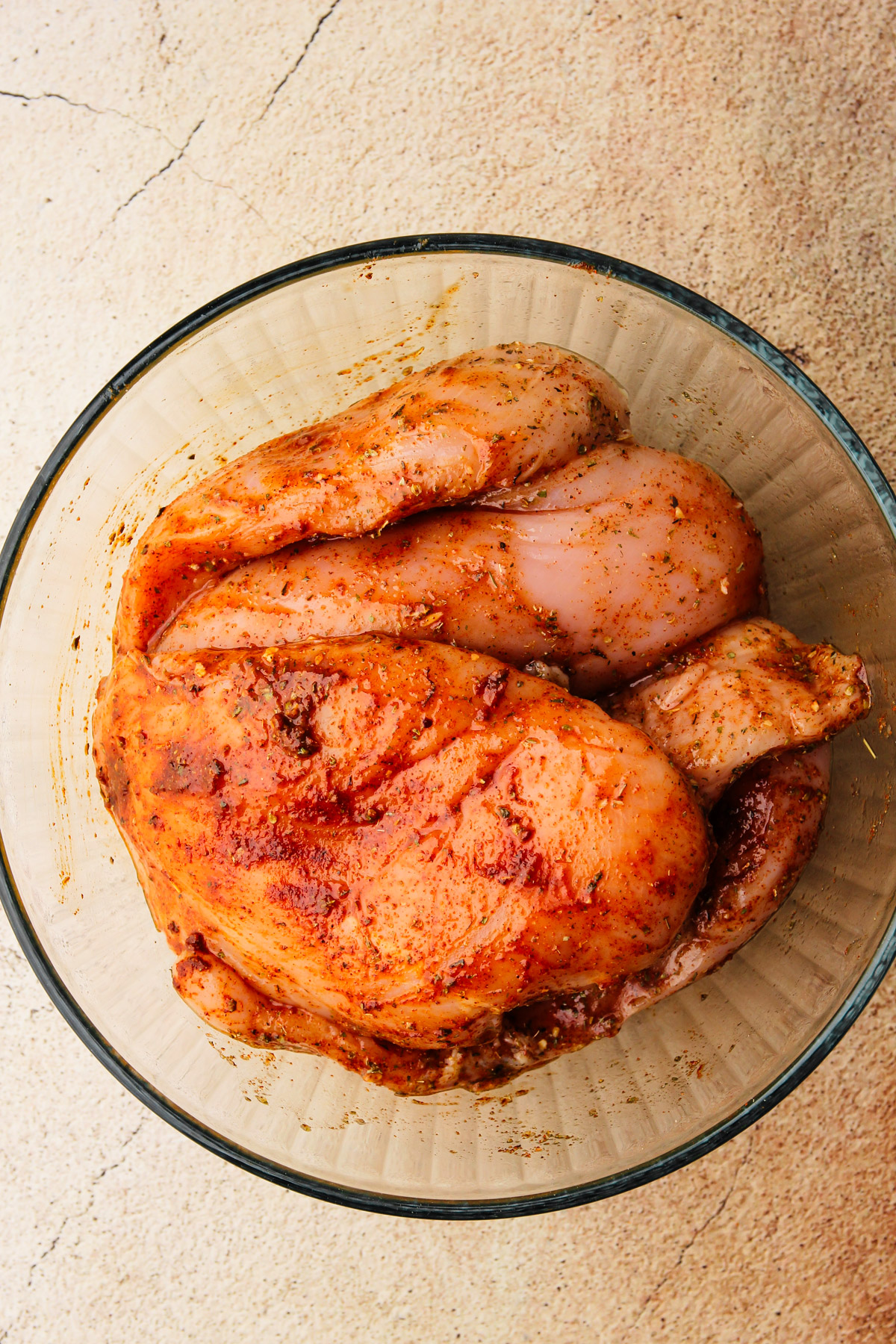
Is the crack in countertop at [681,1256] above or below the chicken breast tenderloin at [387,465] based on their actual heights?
below

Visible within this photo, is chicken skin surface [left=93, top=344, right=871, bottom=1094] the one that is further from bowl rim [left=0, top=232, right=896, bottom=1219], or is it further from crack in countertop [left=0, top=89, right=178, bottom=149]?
crack in countertop [left=0, top=89, right=178, bottom=149]

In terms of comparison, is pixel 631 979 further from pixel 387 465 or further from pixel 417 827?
pixel 387 465

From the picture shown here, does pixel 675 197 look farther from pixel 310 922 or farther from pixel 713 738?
pixel 310 922

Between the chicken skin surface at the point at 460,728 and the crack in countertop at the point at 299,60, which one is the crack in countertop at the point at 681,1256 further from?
the crack in countertop at the point at 299,60

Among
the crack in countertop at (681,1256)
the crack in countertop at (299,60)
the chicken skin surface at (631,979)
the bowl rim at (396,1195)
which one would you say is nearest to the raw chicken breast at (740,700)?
the chicken skin surface at (631,979)

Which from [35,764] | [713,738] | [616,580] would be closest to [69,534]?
[35,764]

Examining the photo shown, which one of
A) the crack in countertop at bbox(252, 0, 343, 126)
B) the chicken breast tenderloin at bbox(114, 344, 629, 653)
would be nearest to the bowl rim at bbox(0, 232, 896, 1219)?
the chicken breast tenderloin at bbox(114, 344, 629, 653)
